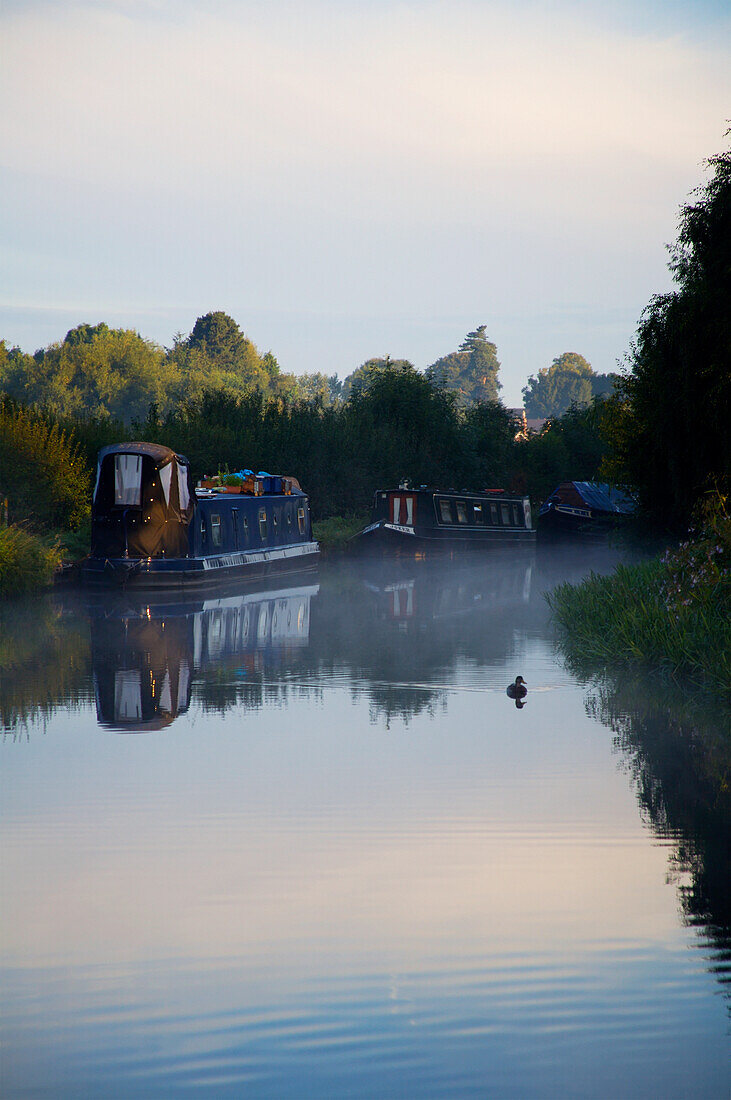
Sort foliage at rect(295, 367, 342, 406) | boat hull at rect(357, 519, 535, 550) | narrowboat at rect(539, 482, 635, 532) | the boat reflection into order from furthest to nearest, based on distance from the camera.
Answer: foliage at rect(295, 367, 342, 406) < narrowboat at rect(539, 482, 635, 532) < boat hull at rect(357, 519, 535, 550) < the boat reflection

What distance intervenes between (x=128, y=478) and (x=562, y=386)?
172741 millimetres

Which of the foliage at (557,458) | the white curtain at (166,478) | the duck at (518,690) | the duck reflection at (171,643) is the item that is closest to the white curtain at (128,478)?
the white curtain at (166,478)

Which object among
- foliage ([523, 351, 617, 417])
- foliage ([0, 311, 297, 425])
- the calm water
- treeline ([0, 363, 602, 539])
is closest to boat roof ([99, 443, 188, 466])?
treeline ([0, 363, 602, 539])

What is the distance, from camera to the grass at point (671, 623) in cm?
1332

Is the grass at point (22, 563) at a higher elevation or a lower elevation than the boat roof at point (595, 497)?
lower

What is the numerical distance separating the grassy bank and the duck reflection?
4.66m

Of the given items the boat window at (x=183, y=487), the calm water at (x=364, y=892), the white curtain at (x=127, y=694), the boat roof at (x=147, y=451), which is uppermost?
the boat roof at (x=147, y=451)

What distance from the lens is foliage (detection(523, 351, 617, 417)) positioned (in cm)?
18888

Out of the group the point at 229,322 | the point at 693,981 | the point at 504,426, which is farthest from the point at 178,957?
the point at 229,322

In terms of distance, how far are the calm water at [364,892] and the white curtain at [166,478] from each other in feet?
42.1

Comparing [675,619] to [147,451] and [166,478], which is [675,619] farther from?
[147,451]

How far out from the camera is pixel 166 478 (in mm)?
26734

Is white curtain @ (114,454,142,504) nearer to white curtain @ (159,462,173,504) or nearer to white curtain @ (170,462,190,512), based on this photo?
white curtain @ (159,462,173,504)

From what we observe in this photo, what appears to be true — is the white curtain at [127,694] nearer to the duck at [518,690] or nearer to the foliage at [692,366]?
the duck at [518,690]
